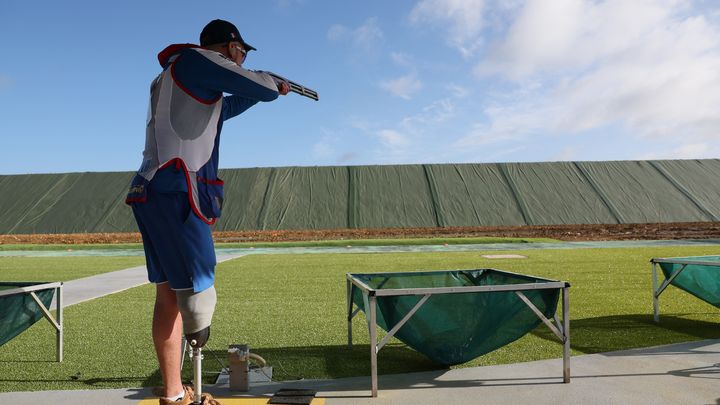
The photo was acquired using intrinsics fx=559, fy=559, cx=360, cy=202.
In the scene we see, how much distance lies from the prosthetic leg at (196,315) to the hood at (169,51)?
121cm

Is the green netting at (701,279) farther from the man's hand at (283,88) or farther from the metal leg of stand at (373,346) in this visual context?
the man's hand at (283,88)

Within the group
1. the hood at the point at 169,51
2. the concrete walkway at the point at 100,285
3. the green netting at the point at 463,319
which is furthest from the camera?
the concrete walkway at the point at 100,285

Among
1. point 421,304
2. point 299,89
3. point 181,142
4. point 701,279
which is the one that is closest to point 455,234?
point 701,279

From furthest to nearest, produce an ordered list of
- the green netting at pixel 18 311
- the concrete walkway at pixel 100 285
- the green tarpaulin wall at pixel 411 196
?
the green tarpaulin wall at pixel 411 196
the concrete walkway at pixel 100 285
the green netting at pixel 18 311

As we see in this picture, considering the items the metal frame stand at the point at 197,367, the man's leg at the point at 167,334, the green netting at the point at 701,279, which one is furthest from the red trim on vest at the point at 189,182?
the green netting at the point at 701,279

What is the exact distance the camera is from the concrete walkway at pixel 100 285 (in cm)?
885

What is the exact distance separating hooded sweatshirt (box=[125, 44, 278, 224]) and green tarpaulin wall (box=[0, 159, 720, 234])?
31217mm

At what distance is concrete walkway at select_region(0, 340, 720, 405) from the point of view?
3.55 m

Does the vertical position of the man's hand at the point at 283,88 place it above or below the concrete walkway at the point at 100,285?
above

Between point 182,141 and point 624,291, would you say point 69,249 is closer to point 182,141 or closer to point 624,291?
point 624,291

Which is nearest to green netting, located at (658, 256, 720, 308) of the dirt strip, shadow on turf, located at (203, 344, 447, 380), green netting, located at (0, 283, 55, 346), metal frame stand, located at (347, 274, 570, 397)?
metal frame stand, located at (347, 274, 570, 397)

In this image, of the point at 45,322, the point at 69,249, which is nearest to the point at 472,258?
the point at 45,322

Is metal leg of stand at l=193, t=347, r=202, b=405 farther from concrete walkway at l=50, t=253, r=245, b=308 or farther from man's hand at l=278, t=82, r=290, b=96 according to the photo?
concrete walkway at l=50, t=253, r=245, b=308

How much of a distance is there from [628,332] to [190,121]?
16.3 feet
